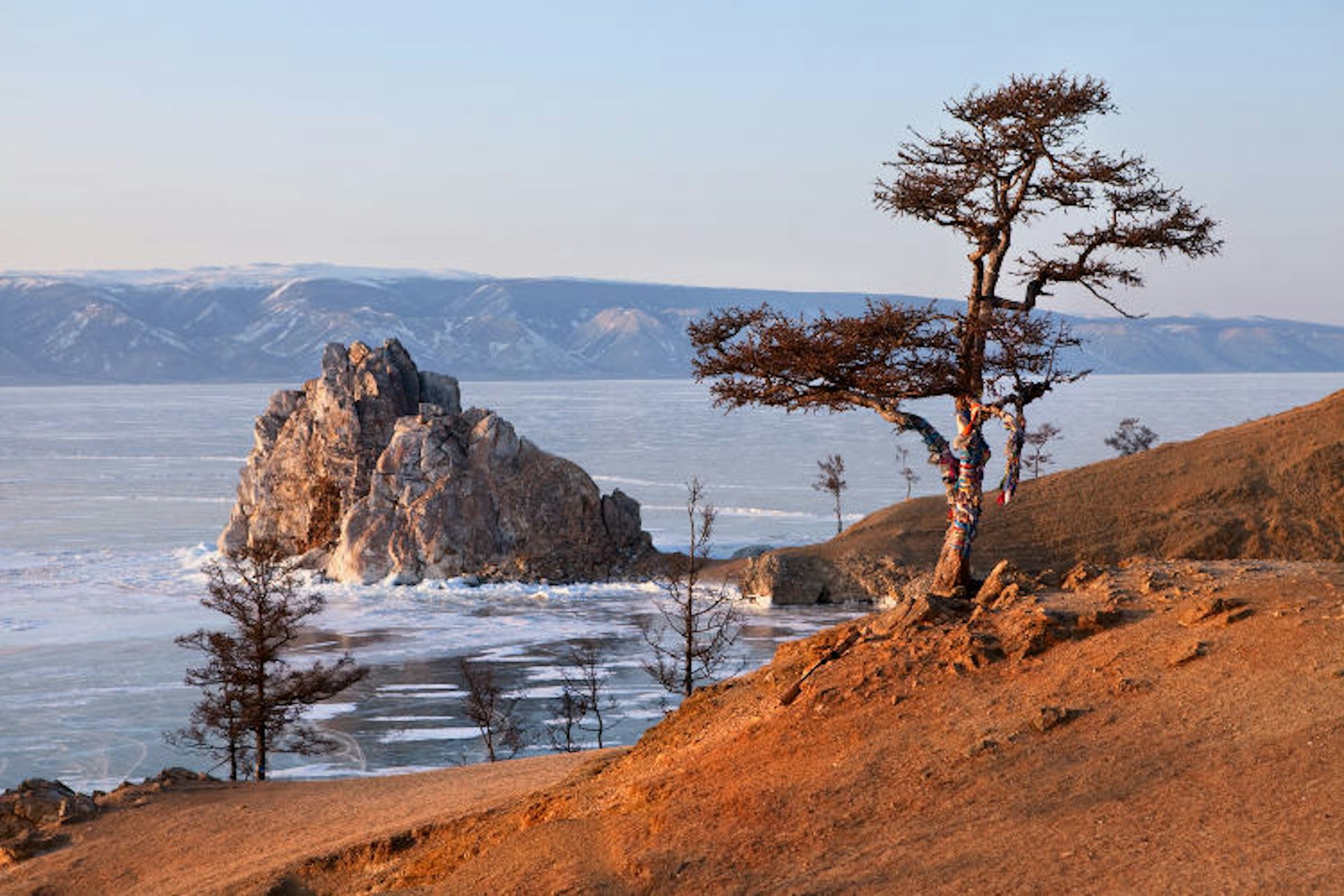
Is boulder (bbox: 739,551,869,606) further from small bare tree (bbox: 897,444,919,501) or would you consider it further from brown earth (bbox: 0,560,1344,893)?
brown earth (bbox: 0,560,1344,893)

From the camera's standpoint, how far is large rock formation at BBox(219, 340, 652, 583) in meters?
57.4

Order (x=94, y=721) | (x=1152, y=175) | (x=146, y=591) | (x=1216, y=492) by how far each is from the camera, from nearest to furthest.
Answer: (x=1152, y=175) → (x=94, y=721) → (x=1216, y=492) → (x=146, y=591)

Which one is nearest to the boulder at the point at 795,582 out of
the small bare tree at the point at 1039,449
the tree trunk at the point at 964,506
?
the small bare tree at the point at 1039,449

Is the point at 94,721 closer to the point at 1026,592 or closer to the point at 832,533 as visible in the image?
the point at 1026,592

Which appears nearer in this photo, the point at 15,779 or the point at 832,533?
the point at 15,779

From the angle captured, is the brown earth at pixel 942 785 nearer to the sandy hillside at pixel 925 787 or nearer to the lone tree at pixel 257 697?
the sandy hillside at pixel 925 787

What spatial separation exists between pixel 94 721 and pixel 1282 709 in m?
27.9

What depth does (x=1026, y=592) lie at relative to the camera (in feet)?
50.2

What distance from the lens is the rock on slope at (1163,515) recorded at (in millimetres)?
41844

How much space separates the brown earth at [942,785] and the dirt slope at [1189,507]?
27952mm

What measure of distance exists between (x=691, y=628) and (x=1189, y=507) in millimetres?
21679

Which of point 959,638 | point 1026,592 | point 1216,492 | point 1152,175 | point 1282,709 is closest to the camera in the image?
point 1282,709

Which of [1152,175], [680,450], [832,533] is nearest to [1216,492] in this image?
[832,533]

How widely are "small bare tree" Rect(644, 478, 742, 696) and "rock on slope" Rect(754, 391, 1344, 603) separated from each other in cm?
319
